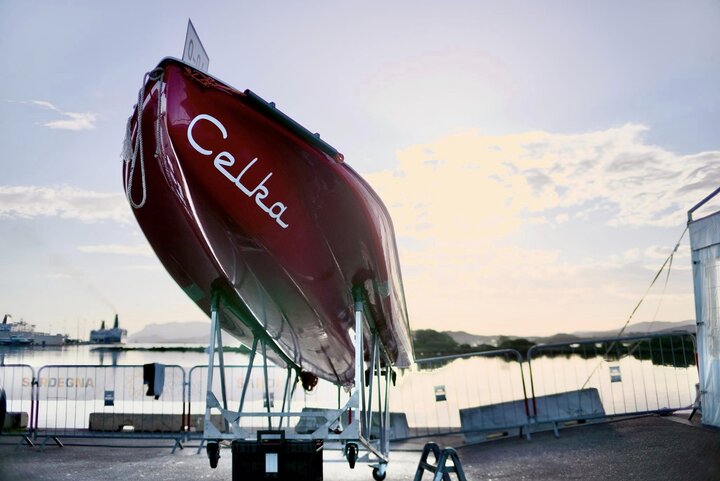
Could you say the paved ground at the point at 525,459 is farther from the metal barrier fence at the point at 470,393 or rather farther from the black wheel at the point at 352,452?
the black wheel at the point at 352,452

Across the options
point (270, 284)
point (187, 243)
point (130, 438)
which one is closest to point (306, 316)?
point (270, 284)

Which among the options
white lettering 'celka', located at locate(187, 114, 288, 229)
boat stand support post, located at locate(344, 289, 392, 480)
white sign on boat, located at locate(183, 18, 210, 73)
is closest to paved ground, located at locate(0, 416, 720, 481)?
boat stand support post, located at locate(344, 289, 392, 480)

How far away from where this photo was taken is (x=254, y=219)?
4.51m

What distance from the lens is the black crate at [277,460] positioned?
4660 mm

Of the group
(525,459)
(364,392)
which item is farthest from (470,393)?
(364,392)

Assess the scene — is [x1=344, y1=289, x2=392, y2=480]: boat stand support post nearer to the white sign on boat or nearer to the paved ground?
the paved ground

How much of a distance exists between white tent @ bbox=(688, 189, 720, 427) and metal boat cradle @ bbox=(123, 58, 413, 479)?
5.23m

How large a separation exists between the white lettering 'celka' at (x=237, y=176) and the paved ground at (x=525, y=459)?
162 inches

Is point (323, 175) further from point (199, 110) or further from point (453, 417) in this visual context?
point (453, 417)

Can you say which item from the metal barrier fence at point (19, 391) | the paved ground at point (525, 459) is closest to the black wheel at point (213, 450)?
the paved ground at point (525, 459)

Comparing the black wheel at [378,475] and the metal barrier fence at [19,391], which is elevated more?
the metal barrier fence at [19,391]

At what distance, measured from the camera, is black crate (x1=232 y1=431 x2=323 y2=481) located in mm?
4660

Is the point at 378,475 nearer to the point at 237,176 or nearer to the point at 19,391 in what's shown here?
the point at 237,176

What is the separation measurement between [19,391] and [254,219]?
10.3 m
